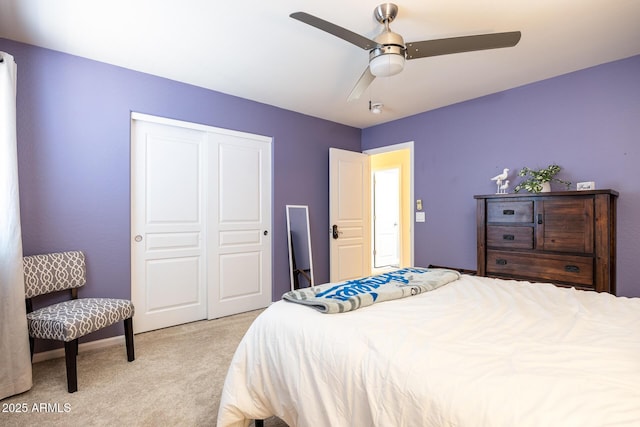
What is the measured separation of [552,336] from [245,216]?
122 inches

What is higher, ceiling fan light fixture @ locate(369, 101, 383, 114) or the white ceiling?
the white ceiling

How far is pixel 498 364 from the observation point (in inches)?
35.8

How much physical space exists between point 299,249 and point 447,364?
3218mm

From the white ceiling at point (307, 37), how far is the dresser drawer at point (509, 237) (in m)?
1.44

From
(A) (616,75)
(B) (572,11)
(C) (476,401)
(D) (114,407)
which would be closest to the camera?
(C) (476,401)

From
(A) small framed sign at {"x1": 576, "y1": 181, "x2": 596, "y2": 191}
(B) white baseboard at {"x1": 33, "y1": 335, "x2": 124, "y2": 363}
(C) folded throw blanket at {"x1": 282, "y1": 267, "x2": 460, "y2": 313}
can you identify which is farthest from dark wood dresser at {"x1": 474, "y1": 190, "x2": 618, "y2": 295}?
(B) white baseboard at {"x1": 33, "y1": 335, "x2": 124, "y2": 363}

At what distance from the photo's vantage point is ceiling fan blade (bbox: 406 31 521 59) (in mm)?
1815

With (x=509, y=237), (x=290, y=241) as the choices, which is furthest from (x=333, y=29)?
(x=290, y=241)

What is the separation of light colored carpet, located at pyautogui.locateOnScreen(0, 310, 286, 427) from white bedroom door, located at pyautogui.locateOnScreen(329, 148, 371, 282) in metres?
1.88

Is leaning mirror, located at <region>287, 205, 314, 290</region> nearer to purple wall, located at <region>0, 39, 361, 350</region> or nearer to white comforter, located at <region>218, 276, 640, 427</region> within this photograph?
purple wall, located at <region>0, 39, 361, 350</region>

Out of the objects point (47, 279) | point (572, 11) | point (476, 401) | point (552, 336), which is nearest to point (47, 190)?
point (47, 279)

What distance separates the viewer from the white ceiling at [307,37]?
2.04 metres

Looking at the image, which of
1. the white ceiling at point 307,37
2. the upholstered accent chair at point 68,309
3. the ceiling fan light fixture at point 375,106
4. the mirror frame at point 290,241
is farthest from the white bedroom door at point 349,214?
the upholstered accent chair at point 68,309

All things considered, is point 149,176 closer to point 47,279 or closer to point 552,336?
point 47,279
